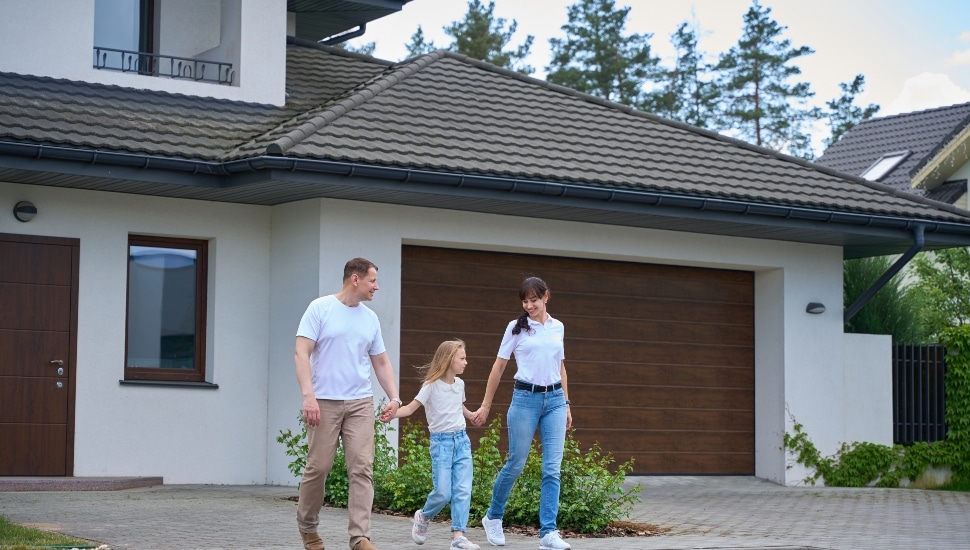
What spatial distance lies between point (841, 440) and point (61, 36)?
33.7ft

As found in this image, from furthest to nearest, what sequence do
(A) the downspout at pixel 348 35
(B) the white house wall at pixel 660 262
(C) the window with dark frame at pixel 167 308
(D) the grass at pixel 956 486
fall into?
1. (A) the downspout at pixel 348 35
2. (D) the grass at pixel 956 486
3. (C) the window with dark frame at pixel 167 308
4. (B) the white house wall at pixel 660 262

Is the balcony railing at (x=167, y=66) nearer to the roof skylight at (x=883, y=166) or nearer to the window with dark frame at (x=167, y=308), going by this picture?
the window with dark frame at (x=167, y=308)

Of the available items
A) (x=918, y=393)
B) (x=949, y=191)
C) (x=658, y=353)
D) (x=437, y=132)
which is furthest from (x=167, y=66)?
(x=949, y=191)

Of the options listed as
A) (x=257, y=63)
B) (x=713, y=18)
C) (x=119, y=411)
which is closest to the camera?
(x=119, y=411)

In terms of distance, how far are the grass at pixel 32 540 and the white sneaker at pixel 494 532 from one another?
2.62 metres

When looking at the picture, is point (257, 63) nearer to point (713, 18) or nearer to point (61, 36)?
point (61, 36)

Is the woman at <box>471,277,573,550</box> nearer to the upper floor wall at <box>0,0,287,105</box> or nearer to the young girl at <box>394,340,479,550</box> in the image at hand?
the young girl at <box>394,340,479,550</box>

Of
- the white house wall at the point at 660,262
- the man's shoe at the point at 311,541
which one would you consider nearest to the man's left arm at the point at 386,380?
the man's shoe at the point at 311,541

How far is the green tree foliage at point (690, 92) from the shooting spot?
1786 inches

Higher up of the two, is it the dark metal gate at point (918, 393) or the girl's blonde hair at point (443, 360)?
the girl's blonde hair at point (443, 360)

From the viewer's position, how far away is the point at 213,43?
53.9 feet

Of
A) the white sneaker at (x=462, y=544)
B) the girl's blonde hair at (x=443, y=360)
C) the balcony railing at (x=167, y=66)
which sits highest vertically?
the balcony railing at (x=167, y=66)

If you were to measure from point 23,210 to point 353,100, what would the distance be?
3.64 m

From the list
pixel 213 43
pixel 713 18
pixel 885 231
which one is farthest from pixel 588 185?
pixel 713 18
